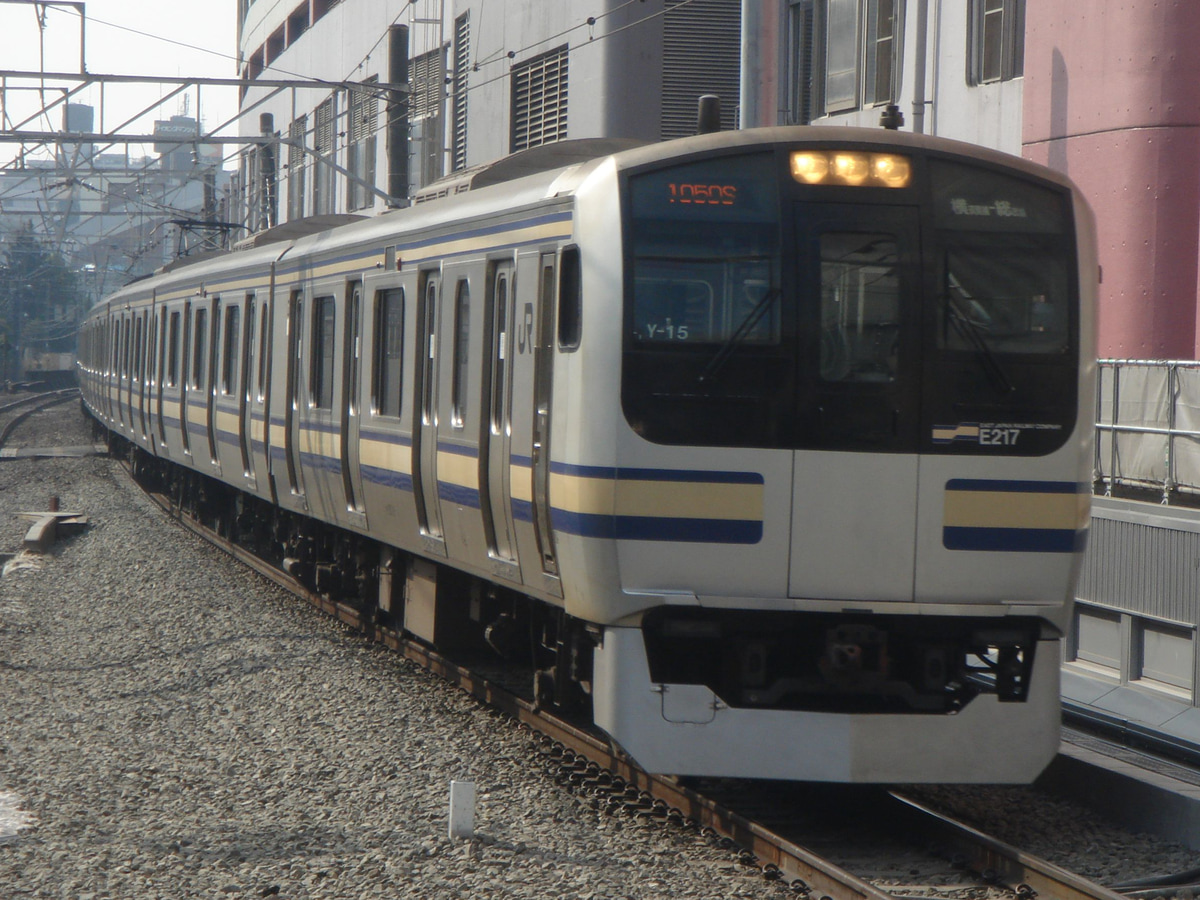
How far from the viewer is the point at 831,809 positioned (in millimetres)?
6953

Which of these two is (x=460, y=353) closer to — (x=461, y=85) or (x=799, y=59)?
(x=799, y=59)

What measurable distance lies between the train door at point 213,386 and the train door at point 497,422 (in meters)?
8.35

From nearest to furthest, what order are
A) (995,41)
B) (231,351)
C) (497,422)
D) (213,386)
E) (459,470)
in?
(497,422)
(459,470)
(995,41)
(231,351)
(213,386)

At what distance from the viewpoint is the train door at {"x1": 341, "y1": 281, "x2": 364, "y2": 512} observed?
10445mm

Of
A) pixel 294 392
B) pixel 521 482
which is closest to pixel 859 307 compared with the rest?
pixel 521 482

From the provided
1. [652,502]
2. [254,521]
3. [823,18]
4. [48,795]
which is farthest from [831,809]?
[823,18]

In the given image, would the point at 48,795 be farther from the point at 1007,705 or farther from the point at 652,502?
the point at 1007,705

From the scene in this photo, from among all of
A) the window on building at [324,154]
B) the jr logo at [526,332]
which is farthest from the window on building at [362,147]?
the jr logo at [526,332]

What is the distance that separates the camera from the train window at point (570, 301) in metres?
6.60

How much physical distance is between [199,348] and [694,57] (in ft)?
25.9

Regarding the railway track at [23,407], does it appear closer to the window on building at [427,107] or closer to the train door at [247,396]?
the window on building at [427,107]

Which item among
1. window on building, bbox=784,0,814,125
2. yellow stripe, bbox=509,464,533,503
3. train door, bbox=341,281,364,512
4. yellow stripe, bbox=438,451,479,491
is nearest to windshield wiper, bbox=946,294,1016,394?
yellow stripe, bbox=509,464,533,503

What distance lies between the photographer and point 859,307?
6.45m

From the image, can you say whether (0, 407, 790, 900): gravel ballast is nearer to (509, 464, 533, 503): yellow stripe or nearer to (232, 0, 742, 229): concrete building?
(509, 464, 533, 503): yellow stripe
